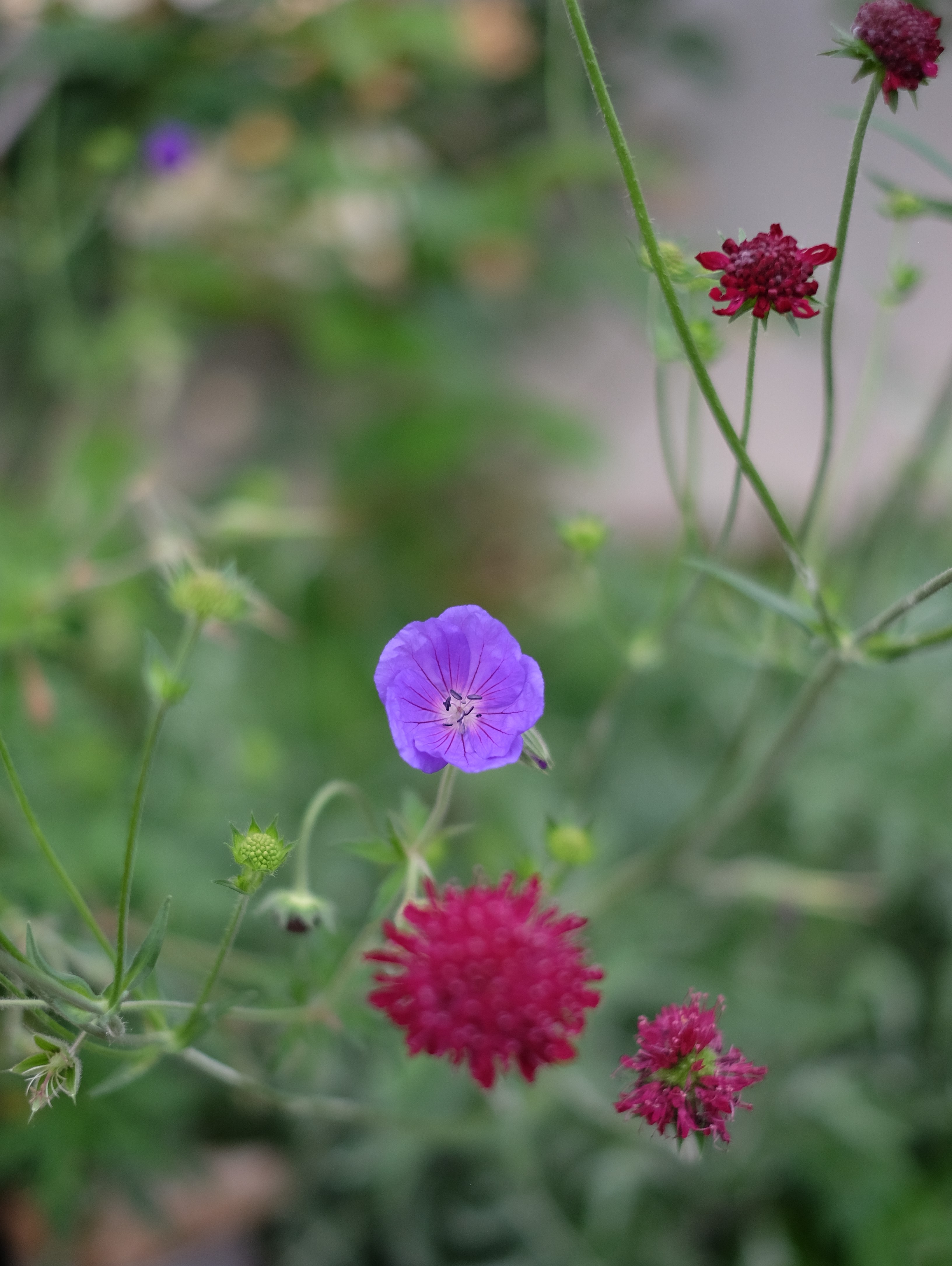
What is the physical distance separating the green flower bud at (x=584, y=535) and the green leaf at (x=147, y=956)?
27 cm

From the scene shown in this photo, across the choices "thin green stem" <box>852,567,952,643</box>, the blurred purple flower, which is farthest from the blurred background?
"thin green stem" <box>852,567,952,643</box>

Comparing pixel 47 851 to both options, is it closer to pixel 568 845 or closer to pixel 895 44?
pixel 568 845

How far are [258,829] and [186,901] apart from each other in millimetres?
397

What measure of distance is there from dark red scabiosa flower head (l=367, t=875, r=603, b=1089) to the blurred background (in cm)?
10

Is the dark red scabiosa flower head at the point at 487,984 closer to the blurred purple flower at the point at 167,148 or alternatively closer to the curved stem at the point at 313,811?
the curved stem at the point at 313,811

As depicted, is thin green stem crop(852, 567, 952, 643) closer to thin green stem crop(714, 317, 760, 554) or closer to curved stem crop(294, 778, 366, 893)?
thin green stem crop(714, 317, 760, 554)

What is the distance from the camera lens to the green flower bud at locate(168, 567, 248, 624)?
476 millimetres

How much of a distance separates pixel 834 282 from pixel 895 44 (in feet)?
0.25

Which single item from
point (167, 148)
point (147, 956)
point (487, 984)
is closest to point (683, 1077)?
point (487, 984)

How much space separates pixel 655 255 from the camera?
37 cm

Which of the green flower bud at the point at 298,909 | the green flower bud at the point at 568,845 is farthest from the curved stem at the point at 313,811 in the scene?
the green flower bud at the point at 568,845

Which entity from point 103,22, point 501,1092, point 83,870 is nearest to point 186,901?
point 83,870

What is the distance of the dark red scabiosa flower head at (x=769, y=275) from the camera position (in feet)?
1.23

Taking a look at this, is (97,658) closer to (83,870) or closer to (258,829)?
(83,870)
